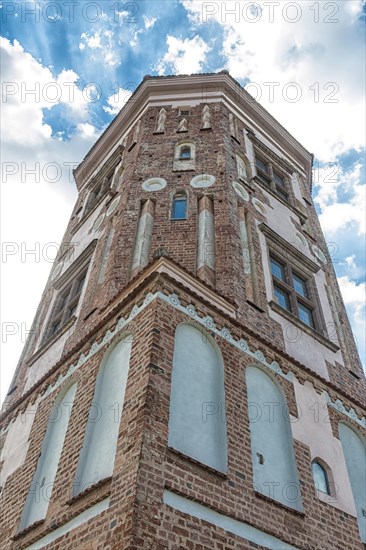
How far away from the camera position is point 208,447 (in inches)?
281

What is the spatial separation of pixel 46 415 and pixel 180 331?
292cm

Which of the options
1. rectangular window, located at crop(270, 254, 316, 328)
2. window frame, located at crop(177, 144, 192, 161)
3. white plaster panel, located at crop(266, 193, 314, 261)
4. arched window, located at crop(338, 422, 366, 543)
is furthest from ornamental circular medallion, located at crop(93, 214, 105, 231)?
arched window, located at crop(338, 422, 366, 543)

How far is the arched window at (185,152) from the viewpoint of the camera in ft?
46.6

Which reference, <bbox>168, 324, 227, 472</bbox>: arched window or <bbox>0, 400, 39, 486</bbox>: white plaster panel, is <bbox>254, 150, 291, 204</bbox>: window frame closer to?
<bbox>168, 324, 227, 472</bbox>: arched window

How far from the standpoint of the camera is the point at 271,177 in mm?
16375

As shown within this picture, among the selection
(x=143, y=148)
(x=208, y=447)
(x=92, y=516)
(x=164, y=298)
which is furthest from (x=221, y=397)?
(x=143, y=148)

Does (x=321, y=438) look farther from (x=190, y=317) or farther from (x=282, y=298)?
(x=282, y=298)

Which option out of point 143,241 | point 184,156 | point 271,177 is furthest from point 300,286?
point 271,177

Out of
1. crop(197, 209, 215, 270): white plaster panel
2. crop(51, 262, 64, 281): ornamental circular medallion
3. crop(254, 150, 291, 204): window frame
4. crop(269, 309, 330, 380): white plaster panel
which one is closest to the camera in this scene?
crop(269, 309, 330, 380): white plaster panel

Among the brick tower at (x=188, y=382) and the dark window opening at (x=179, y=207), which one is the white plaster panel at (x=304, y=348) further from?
the dark window opening at (x=179, y=207)

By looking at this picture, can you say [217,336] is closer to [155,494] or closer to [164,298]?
[164,298]

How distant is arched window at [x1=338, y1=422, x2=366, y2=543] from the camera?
28.2ft

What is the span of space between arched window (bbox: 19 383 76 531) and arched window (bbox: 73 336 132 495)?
80 cm

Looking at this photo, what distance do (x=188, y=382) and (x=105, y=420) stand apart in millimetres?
1270
